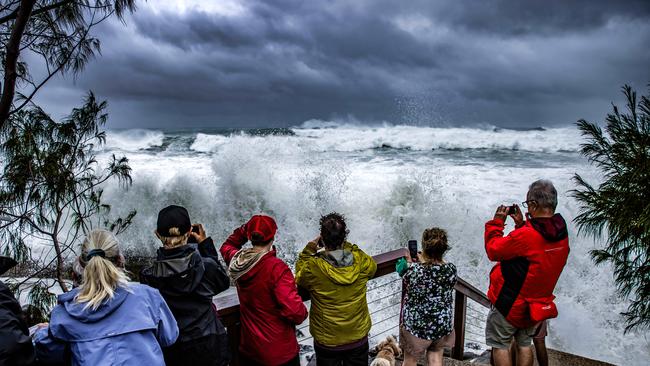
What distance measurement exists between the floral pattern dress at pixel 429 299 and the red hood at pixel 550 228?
0.54 meters

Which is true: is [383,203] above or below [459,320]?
above

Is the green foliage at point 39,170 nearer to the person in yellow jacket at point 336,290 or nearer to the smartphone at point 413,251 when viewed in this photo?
the person in yellow jacket at point 336,290

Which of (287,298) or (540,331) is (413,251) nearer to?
(287,298)

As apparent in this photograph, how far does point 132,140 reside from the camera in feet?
85.1

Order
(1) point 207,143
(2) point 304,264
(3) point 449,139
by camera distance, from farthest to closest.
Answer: (1) point 207,143 < (3) point 449,139 < (2) point 304,264

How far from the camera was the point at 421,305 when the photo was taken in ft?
8.68

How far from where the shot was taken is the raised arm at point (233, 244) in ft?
8.07

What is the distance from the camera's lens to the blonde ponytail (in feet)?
5.33

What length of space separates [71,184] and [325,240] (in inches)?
115

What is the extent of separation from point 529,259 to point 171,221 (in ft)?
6.64

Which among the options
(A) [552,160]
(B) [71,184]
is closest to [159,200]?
(B) [71,184]

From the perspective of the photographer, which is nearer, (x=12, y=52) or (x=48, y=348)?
(x=48, y=348)

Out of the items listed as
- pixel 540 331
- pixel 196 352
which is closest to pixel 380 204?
pixel 540 331

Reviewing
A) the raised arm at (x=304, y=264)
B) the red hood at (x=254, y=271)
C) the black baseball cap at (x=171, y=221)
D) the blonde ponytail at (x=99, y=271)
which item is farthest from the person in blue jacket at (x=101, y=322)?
the raised arm at (x=304, y=264)
